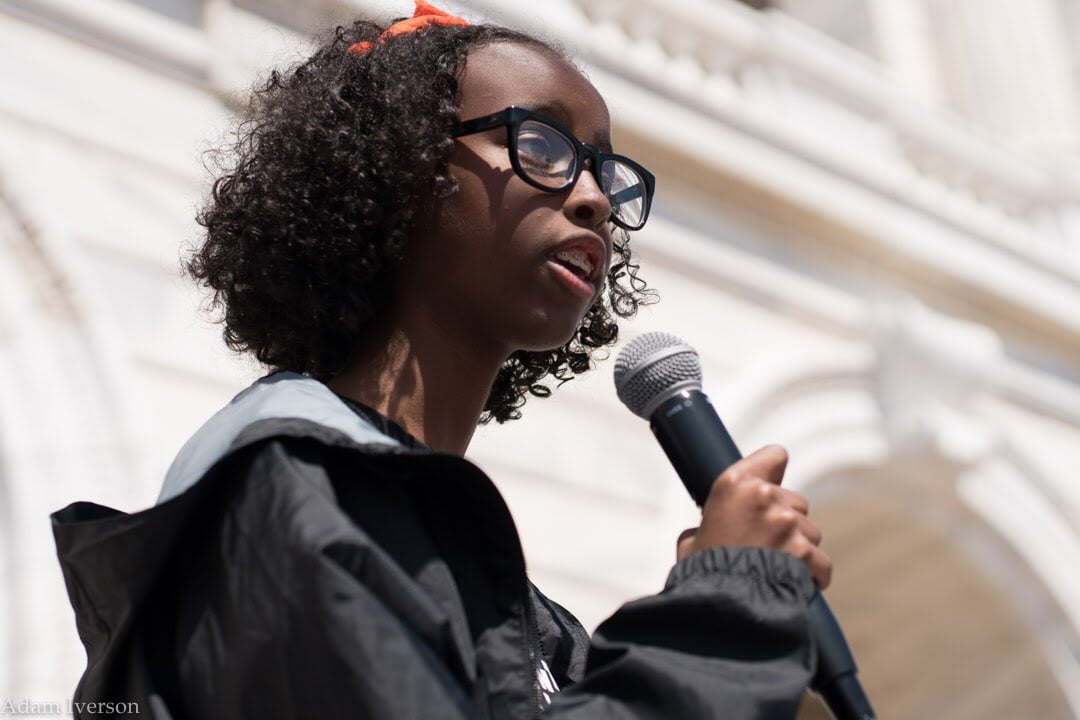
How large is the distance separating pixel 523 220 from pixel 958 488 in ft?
15.3

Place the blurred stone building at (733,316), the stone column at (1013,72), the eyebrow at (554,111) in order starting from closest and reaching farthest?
the eyebrow at (554,111), the blurred stone building at (733,316), the stone column at (1013,72)

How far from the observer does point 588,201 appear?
5.71 feet

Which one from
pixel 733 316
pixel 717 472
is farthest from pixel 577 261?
pixel 733 316

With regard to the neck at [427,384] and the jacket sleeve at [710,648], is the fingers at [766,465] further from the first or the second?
the neck at [427,384]

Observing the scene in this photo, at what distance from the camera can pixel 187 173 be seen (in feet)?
13.5

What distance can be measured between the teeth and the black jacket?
350 mm

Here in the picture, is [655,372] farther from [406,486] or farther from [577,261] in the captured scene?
[406,486]

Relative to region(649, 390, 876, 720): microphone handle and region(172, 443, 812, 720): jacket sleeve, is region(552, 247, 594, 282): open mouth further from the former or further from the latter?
region(172, 443, 812, 720): jacket sleeve

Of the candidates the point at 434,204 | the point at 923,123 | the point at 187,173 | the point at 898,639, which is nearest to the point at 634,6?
the point at 923,123

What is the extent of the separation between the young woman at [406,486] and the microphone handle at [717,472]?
6cm

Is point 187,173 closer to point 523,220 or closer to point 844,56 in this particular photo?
point 523,220

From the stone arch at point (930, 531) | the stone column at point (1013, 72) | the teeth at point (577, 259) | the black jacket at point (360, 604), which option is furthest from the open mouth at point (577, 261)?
the stone column at point (1013, 72)

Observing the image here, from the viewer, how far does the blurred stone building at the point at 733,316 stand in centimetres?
372

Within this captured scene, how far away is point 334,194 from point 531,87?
27cm
